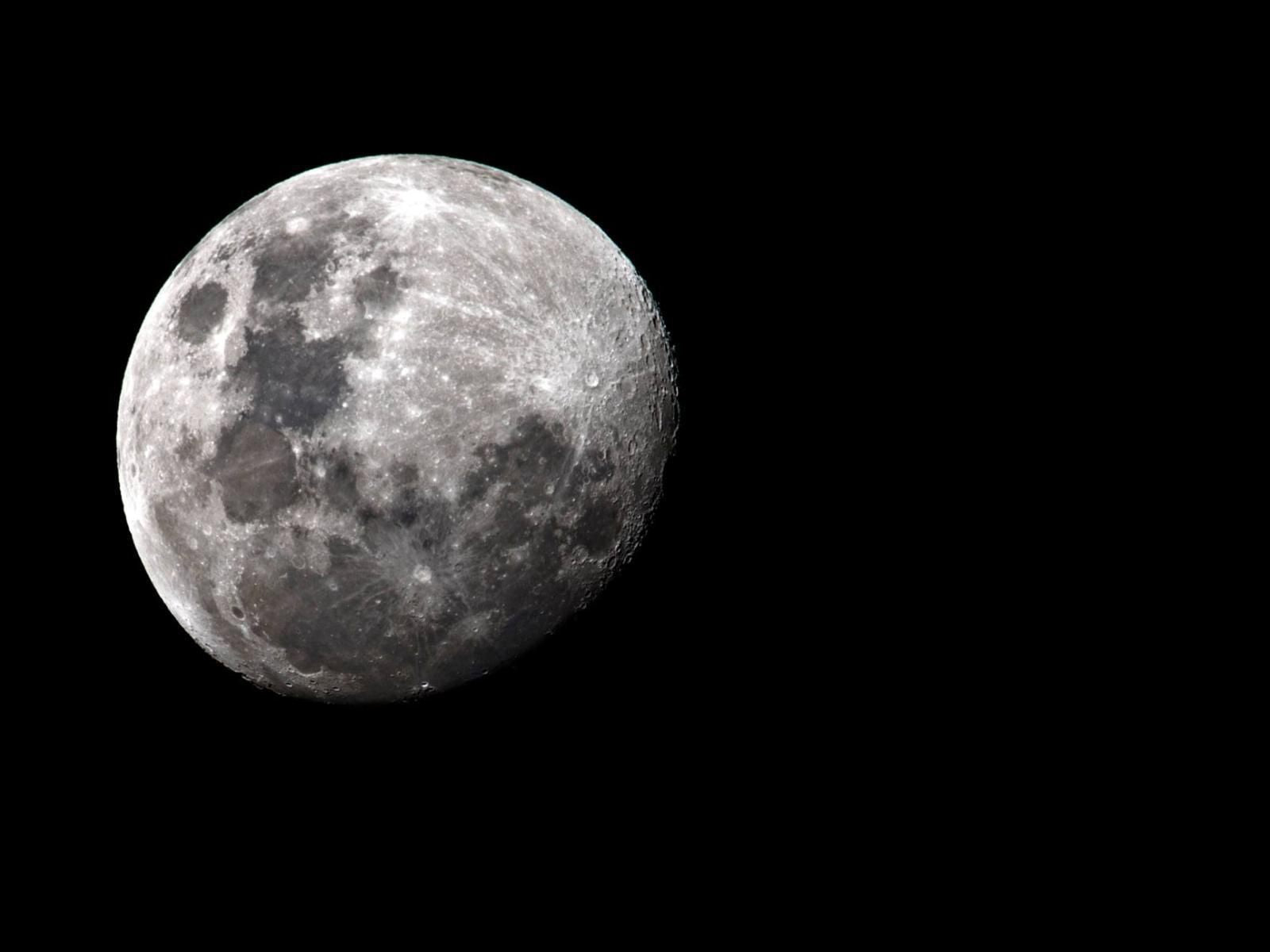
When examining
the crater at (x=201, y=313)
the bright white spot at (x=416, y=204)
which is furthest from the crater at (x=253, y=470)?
the bright white spot at (x=416, y=204)

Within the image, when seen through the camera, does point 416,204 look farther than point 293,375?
Yes

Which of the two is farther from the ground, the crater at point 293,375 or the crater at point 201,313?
the crater at point 201,313

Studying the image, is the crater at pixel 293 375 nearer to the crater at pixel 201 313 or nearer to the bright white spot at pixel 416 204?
the crater at pixel 201 313

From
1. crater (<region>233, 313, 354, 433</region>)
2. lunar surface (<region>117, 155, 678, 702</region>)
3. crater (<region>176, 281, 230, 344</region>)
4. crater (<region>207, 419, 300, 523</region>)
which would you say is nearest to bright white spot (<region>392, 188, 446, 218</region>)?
lunar surface (<region>117, 155, 678, 702</region>)

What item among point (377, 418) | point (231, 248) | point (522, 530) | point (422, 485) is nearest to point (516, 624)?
point (522, 530)

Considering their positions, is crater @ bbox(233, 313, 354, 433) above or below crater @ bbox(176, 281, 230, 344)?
below

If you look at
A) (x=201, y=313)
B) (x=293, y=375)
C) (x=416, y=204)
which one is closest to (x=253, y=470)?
(x=293, y=375)

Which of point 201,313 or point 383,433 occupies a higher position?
point 201,313

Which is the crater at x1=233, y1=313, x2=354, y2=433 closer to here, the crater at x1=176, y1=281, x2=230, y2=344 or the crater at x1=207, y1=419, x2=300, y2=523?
the crater at x1=207, y1=419, x2=300, y2=523

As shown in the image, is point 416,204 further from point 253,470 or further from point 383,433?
point 253,470

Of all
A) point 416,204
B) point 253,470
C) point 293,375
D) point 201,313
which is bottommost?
point 253,470
